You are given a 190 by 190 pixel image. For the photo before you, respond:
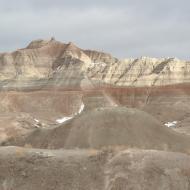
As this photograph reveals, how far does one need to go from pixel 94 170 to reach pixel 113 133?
6716 millimetres

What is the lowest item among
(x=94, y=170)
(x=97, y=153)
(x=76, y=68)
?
(x=94, y=170)

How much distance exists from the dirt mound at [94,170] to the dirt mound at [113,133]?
498 centimetres

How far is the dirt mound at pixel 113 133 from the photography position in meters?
25.1

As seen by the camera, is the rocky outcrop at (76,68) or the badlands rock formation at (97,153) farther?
the rocky outcrop at (76,68)

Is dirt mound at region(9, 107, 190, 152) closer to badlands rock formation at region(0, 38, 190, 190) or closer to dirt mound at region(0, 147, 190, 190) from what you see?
badlands rock formation at region(0, 38, 190, 190)

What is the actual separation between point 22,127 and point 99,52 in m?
113

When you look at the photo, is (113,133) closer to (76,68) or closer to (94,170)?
(94,170)

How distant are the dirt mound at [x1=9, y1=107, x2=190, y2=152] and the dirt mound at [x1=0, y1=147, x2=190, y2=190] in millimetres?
4985

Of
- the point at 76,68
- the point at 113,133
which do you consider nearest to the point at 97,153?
the point at 113,133

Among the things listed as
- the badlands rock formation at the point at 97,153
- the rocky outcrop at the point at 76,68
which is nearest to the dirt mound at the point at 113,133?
the badlands rock formation at the point at 97,153

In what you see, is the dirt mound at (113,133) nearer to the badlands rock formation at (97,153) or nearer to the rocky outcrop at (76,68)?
the badlands rock formation at (97,153)

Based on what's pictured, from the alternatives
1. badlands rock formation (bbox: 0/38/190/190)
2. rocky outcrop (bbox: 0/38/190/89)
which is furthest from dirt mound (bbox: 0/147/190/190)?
rocky outcrop (bbox: 0/38/190/89)

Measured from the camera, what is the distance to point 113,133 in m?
25.5

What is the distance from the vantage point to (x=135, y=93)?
8869cm
